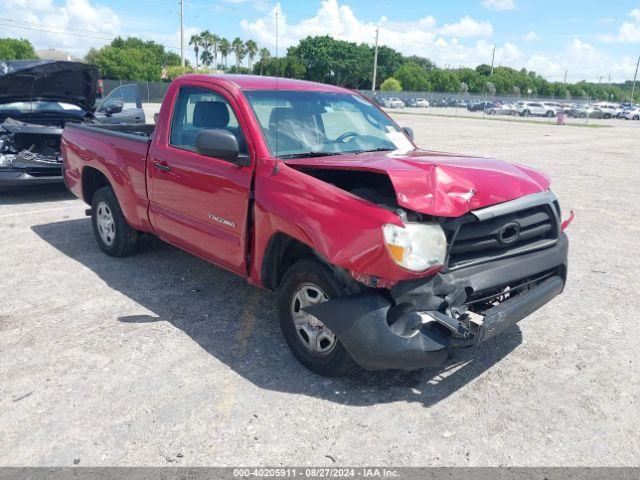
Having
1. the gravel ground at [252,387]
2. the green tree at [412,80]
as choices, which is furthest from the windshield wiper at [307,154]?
the green tree at [412,80]

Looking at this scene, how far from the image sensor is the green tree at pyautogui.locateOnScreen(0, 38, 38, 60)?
7638cm

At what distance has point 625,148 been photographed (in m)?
21.5

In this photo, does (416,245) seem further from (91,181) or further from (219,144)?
(91,181)

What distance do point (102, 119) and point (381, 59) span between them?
376 ft

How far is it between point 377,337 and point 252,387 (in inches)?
36.5

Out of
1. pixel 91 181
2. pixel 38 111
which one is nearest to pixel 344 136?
pixel 91 181

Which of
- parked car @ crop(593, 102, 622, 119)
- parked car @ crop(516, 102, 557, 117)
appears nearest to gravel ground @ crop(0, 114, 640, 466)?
parked car @ crop(516, 102, 557, 117)

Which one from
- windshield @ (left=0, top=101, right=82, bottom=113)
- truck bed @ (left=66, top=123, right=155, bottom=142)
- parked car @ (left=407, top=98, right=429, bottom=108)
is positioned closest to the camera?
truck bed @ (left=66, top=123, right=155, bottom=142)

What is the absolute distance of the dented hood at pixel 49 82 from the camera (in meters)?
8.46

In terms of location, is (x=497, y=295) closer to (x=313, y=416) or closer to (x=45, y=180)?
(x=313, y=416)

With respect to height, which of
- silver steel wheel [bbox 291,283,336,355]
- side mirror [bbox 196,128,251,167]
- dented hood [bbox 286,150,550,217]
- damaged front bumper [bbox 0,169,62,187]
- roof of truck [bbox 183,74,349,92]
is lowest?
silver steel wheel [bbox 291,283,336,355]

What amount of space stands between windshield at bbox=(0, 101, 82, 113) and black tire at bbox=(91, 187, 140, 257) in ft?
14.0

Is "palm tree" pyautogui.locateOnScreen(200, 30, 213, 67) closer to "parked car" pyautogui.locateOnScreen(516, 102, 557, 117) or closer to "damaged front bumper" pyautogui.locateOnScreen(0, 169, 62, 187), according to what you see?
"parked car" pyautogui.locateOnScreen(516, 102, 557, 117)

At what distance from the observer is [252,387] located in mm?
3484
